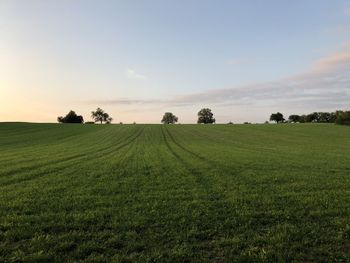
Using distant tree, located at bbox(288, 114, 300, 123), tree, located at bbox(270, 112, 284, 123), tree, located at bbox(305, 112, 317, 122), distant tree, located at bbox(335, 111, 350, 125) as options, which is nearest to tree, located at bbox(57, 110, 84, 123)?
tree, located at bbox(270, 112, 284, 123)

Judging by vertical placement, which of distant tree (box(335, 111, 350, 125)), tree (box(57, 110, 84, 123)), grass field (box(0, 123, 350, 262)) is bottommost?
grass field (box(0, 123, 350, 262))

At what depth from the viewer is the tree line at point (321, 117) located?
336 feet

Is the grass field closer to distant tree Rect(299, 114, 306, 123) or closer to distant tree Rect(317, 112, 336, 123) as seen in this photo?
distant tree Rect(317, 112, 336, 123)

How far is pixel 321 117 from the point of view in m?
153

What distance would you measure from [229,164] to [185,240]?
16.0 meters

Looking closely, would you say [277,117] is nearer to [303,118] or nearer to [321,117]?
[303,118]

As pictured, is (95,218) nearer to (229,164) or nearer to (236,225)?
(236,225)

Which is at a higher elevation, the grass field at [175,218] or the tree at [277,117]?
the tree at [277,117]

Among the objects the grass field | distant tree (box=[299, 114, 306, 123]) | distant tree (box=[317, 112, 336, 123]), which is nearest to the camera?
the grass field

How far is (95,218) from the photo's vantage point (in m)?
10.3

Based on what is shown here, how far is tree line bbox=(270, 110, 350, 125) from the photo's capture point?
102 meters

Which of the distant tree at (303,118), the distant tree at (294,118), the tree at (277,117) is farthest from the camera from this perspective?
the tree at (277,117)

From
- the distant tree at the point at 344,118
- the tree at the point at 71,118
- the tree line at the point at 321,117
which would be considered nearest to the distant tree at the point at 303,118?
the tree line at the point at 321,117

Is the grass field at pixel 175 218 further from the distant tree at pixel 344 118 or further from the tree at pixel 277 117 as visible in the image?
the tree at pixel 277 117
